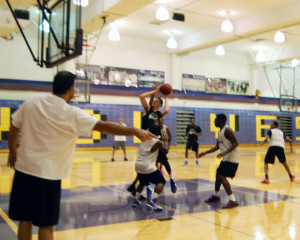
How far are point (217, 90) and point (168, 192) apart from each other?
1542 centimetres

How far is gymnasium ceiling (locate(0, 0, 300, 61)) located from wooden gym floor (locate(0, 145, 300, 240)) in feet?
19.1

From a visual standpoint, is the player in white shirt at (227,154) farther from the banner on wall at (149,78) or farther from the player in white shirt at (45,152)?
the banner on wall at (149,78)

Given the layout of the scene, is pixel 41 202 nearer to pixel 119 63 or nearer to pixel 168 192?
pixel 168 192

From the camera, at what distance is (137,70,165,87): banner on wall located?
1936cm

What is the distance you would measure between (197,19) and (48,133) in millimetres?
13642

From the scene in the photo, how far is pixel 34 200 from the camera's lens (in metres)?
2.91

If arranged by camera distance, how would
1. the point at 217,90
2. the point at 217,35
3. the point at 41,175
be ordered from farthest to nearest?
the point at 217,90
the point at 217,35
the point at 41,175

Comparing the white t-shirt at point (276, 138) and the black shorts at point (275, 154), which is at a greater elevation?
the white t-shirt at point (276, 138)

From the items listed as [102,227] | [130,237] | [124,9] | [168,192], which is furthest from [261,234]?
[124,9]

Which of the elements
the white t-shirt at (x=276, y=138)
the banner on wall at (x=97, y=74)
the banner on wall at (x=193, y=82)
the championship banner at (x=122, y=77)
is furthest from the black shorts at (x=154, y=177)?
the banner on wall at (x=193, y=82)

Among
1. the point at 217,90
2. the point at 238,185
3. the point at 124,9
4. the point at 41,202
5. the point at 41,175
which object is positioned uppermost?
the point at 124,9

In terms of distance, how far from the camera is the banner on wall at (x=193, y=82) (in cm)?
2077

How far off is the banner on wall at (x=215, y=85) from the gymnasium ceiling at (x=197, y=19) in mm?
3009

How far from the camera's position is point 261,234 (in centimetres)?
466
